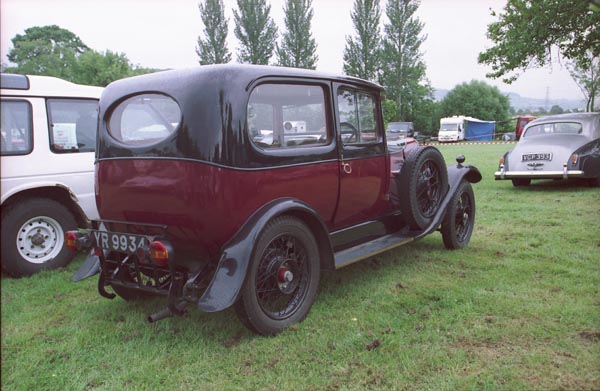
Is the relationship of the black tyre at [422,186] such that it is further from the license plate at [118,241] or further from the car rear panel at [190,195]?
the license plate at [118,241]

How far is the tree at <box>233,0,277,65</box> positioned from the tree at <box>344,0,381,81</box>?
7898 mm

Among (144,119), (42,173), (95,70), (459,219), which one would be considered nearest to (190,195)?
(144,119)

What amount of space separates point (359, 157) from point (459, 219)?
1.99 m

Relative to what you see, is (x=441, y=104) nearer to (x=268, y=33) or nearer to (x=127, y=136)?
(x=268, y=33)

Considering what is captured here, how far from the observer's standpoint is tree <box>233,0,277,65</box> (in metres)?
40.5

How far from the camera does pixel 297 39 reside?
4228 centimetres

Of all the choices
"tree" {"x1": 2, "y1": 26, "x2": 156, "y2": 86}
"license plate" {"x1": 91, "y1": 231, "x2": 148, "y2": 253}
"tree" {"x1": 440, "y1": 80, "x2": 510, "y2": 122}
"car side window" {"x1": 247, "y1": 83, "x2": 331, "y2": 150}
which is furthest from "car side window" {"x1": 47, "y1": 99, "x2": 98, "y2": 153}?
"tree" {"x1": 440, "y1": 80, "x2": 510, "y2": 122}

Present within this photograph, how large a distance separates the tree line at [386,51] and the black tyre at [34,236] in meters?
11.1

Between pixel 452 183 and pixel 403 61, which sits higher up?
pixel 403 61

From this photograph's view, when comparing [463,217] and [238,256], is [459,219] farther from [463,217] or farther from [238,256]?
[238,256]

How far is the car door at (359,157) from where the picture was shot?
13.6ft

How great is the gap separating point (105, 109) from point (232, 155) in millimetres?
1328

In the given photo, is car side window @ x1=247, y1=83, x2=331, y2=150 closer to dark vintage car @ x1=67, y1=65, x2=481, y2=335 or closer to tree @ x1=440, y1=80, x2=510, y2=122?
dark vintage car @ x1=67, y1=65, x2=481, y2=335

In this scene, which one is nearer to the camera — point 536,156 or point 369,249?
point 369,249
